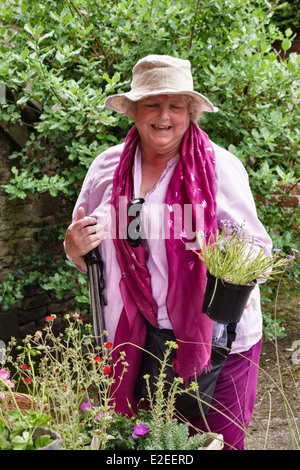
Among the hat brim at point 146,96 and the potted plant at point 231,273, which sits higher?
the hat brim at point 146,96

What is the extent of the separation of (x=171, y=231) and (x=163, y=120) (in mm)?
418

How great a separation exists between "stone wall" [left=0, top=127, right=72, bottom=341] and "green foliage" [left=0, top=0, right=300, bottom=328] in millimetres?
453

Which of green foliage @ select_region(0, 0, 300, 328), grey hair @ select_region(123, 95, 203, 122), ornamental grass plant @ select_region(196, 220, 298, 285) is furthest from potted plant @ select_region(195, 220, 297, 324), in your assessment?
green foliage @ select_region(0, 0, 300, 328)

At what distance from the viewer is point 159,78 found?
2.11m

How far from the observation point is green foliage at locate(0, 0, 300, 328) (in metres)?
4.25

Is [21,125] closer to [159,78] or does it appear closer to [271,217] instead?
[271,217]

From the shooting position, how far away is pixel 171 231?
2.12m

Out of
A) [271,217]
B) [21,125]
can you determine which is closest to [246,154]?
[271,217]

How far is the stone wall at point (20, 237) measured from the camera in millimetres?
5266

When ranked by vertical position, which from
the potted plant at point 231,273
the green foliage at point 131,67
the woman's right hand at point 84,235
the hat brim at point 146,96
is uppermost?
the green foliage at point 131,67

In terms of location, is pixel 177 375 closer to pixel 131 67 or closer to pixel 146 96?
pixel 146 96

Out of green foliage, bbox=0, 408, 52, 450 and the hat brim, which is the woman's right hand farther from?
green foliage, bbox=0, 408, 52, 450

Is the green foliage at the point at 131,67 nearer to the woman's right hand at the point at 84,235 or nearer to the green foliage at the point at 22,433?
the woman's right hand at the point at 84,235

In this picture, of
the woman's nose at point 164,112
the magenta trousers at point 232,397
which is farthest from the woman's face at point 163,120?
the magenta trousers at point 232,397
